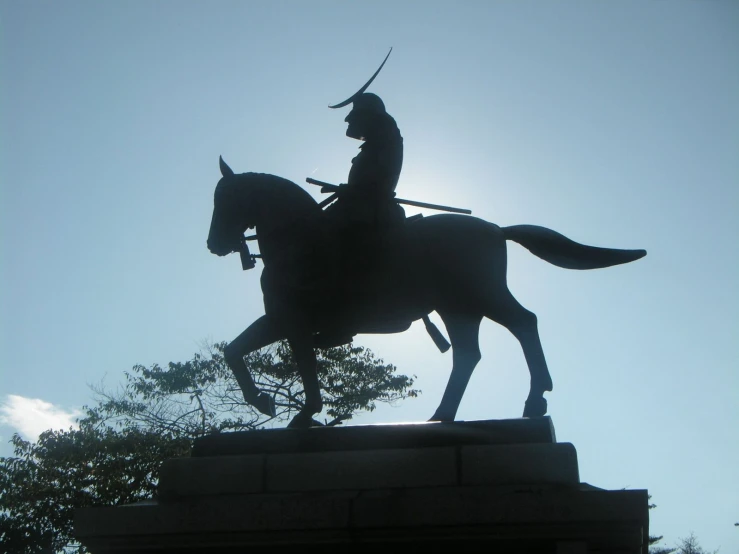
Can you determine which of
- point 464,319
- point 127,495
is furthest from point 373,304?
point 127,495

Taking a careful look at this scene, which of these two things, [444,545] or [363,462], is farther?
[363,462]

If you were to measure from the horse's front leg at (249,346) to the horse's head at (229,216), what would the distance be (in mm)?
738

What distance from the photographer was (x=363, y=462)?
5035 millimetres

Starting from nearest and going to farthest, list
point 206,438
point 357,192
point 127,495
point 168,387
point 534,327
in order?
point 206,438 < point 534,327 < point 357,192 < point 127,495 < point 168,387

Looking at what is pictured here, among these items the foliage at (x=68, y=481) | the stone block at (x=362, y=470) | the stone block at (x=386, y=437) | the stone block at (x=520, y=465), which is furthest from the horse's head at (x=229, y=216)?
the foliage at (x=68, y=481)

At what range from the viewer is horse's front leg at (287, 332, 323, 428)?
5886mm

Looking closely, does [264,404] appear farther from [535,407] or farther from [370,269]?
[535,407]

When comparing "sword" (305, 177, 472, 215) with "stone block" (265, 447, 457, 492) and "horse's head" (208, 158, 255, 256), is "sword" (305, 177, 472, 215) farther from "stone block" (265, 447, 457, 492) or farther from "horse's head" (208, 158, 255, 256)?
"stone block" (265, 447, 457, 492)

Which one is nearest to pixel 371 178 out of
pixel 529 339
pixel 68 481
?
pixel 529 339

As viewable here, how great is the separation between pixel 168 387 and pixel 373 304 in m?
12.6

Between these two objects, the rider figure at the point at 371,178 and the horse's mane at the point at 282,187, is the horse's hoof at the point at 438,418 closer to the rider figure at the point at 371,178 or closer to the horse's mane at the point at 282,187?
the rider figure at the point at 371,178

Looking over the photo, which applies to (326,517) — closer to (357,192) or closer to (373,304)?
(373,304)

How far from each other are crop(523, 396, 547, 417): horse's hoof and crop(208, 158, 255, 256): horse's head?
262cm

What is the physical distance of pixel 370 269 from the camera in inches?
248
